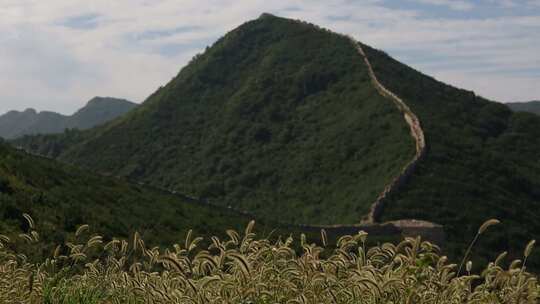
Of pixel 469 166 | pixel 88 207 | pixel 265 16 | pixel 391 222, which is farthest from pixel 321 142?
pixel 265 16

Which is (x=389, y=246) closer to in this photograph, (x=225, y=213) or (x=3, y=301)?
(x=3, y=301)

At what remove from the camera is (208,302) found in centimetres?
637

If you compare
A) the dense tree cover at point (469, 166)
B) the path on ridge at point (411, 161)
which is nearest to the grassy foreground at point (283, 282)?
the dense tree cover at point (469, 166)

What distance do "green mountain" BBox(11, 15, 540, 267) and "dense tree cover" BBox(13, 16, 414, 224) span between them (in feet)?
0.55

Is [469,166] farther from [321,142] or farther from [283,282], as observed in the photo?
[283,282]

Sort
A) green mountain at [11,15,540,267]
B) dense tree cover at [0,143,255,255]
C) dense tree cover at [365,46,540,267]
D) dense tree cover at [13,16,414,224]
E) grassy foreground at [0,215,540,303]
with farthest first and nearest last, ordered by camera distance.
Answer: dense tree cover at [13,16,414,224]
green mountain at [11,15,540,267]
dense tree cover at [365,46,540,267]
dense tree cover at [0,143,255,255]
grassy foreground at [0,215,540,303]

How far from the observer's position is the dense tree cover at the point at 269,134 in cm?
6122

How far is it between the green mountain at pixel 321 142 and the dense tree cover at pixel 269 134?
166 mm

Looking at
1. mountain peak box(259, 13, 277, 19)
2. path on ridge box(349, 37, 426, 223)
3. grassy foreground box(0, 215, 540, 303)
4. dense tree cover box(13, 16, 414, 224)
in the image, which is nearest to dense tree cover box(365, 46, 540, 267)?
path on ridge box(349, 37, 426, 223)

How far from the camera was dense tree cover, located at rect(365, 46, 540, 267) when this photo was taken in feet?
162

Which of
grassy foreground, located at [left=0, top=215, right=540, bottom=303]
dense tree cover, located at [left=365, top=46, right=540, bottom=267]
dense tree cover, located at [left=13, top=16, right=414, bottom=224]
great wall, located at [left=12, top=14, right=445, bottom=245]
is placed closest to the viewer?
grassy foreground, located at [left=0, top=215, right=540, bottom=303]

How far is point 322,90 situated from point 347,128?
13.1 m

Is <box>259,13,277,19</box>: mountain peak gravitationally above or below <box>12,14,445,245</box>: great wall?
above

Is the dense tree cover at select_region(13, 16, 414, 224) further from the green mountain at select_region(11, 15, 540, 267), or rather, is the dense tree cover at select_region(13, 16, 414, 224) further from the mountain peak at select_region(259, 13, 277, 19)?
the mountain peak at select_region(259, 13, 277, 19)
